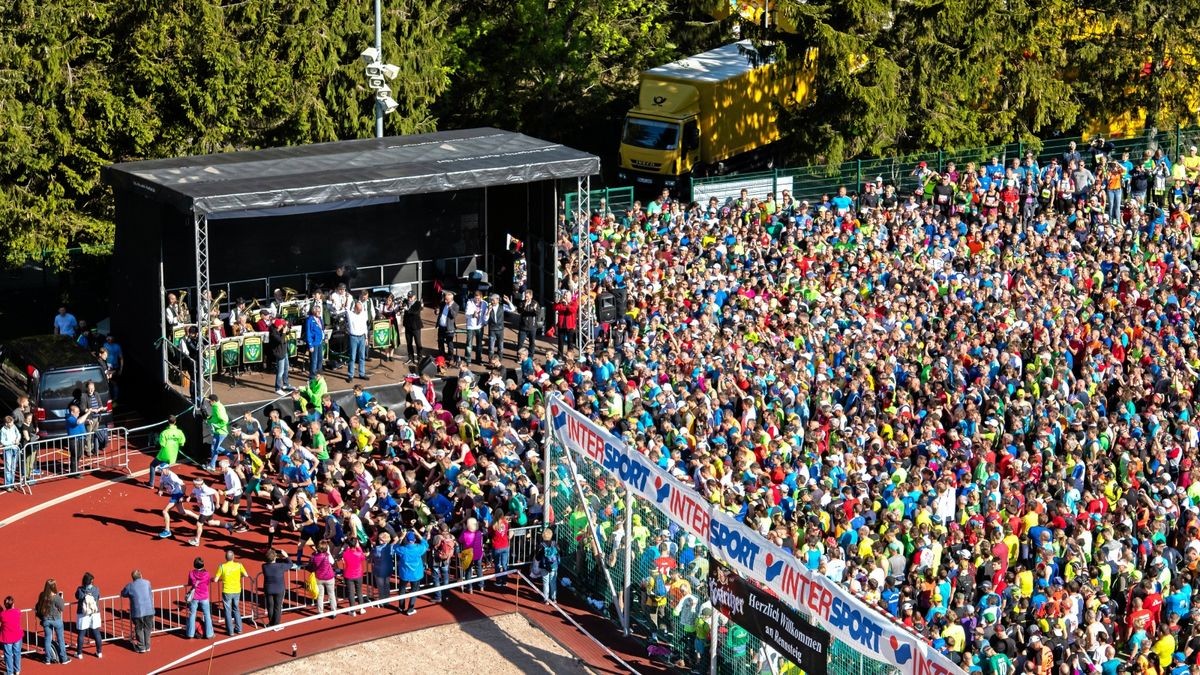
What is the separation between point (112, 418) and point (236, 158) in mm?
5137

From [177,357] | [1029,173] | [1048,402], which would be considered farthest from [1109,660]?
[1029,173]

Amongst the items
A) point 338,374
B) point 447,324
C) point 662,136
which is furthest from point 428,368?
point 662,136

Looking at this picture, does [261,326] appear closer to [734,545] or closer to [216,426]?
[216,426]

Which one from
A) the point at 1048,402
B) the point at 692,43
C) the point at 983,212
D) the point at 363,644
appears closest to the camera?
the point at 363,644

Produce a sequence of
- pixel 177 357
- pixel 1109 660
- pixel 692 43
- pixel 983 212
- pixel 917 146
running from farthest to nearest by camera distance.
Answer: pixel 692 43, pixel 917 146, pixel 983 212, pixel 177 357, pixel 1109 660

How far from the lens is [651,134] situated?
139 ft

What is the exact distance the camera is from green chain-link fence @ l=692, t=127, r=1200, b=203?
39.0m

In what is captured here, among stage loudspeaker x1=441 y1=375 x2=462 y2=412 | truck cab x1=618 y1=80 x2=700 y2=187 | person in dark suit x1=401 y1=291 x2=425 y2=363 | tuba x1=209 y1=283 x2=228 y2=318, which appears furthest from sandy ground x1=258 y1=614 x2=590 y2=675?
truck cab x1=618 y1=80 x2=700 y2=187

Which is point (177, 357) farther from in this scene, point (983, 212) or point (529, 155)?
point (983, 212)

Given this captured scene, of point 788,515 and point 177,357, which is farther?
point 177,357

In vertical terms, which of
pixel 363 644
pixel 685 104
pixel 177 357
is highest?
pixel 685 104

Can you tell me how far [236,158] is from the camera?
3144 cm

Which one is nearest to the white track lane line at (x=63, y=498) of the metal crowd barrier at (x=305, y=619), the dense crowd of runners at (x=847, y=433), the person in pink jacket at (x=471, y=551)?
the dense crowd of runners at (x=847, y=433)

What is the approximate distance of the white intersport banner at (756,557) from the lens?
18.7 meters
